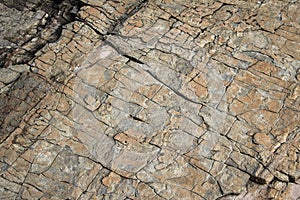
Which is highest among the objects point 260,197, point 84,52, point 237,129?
point 84,52

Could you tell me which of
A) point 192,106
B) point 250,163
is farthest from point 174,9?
point 250,163

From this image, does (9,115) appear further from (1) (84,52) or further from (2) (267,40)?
(2) (267,40)

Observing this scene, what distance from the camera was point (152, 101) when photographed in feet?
10.1

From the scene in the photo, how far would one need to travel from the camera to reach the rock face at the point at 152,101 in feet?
9.43

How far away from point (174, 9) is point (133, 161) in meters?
1.09

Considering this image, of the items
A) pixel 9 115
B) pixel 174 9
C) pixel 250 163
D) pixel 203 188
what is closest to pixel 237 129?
pixel 250 163

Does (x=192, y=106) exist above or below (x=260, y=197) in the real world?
above

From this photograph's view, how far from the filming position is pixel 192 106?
305 cm

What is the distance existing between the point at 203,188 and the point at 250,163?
0.98 ft

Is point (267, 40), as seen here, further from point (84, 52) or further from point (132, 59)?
point (84, 52)

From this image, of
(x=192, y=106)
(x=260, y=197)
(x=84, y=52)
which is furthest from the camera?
(x=84, y=52)

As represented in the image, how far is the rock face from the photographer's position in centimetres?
288

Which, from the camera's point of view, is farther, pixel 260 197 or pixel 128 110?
pixel 128 110

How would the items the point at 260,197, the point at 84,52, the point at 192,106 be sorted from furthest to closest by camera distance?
the point at 84,52
the point at 192,106
the point at 260,197
